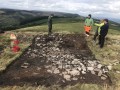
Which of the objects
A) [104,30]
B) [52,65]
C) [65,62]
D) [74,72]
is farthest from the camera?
[104,30]

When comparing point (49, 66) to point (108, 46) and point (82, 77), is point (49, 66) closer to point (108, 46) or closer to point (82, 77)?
point (82, 77)

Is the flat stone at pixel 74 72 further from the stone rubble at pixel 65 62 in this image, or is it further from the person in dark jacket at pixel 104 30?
the person in dark jacket at pixel 104 30

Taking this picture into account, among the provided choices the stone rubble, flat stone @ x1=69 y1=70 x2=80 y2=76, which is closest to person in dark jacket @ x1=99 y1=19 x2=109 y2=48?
the stone rubble

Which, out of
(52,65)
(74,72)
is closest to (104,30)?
(52,65)

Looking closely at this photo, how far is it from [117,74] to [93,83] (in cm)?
289

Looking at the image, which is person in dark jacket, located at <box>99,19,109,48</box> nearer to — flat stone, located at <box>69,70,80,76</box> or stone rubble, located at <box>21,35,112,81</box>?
stone rubble, located at <box>21,35,112,81</box>

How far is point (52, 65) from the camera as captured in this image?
21.7 meters

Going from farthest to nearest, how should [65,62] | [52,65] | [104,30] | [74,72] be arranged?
[104,30]
[65,62]
[52,65]
[74,72]

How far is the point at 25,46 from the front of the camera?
28.0 metres

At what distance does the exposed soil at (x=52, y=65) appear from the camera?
18.4 meters

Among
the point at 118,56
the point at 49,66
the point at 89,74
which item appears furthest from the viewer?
the point at 118,56

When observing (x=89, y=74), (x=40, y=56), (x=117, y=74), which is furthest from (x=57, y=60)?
(x=117, y=74)

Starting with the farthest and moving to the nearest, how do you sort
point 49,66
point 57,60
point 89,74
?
1. point 57,60
2. point 49,66
3. point 89,74

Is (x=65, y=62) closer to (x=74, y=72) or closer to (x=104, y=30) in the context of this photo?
(x=74, y=72)
